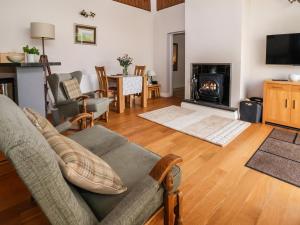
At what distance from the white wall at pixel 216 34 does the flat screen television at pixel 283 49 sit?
53 cm

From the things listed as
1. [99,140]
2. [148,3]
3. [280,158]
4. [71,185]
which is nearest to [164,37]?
[148,3]

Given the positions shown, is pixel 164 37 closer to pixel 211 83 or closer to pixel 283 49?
pixel 211 83

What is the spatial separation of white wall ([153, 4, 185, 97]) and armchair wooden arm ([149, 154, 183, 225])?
5440mm

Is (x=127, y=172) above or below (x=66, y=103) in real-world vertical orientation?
below

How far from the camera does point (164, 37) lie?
6.39m

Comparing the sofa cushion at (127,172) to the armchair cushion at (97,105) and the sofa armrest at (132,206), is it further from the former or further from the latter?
the armchair cushion at (97,105)

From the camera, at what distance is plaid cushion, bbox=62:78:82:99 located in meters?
3.63

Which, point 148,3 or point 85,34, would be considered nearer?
point 85,34

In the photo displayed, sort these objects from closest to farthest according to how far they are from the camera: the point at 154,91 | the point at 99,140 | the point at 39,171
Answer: the point at 39,171
the point at 99,140
the point at 154,91

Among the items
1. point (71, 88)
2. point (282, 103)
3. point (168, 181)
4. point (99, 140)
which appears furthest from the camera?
point (71, 88)

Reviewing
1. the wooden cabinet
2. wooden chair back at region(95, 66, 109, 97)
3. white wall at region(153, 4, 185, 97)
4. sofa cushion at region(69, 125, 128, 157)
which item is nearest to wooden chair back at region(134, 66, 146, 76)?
wooden chair back at region(95, 66, 109, 97)

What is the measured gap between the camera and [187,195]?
1.90 metres

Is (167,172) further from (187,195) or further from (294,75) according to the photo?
(294,75)

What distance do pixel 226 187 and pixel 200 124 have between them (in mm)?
1888
